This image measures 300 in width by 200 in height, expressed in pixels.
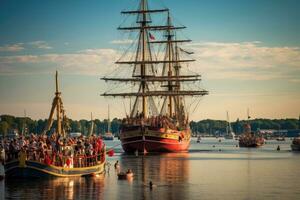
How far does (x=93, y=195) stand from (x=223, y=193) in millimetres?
10229

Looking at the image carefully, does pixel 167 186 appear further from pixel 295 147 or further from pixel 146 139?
pixel 295 147

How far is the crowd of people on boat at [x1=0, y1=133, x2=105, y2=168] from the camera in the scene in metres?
55.2

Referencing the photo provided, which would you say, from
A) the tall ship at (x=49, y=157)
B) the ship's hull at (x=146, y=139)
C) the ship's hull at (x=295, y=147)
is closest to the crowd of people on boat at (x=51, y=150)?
the tall ship at (x=49, y=157)

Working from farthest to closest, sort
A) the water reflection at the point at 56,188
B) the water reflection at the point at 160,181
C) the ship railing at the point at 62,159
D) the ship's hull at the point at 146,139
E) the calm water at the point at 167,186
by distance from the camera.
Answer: the ship's hull at the point at 146,139, the ship railing at the point at 62,159, the water reflection at the point at 160,181, the calm water at the point at 167,186, the water reflection at the point at 56,188

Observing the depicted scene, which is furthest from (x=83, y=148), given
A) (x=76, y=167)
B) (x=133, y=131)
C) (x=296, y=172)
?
(x=133, y=131)

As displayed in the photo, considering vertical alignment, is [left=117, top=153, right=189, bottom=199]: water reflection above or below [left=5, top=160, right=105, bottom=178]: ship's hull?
below

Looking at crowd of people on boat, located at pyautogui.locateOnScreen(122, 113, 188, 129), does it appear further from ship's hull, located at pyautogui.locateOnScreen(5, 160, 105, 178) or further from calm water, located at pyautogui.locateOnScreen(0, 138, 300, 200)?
ship's hull, located at pyautogui.locateOnScreen(5, 160, 105, 178)

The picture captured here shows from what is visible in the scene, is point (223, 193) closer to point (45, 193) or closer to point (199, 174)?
point (45, 193)

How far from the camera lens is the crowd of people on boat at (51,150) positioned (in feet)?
181

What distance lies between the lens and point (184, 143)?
139875mm

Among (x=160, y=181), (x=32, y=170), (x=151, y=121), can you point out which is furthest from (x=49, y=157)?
(x=151, y=121)

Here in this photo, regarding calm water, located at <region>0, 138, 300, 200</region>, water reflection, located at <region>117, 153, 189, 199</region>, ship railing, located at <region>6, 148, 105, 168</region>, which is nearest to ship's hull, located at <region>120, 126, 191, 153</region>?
water reflection, located at <region>117, 153, 189, 199</region>

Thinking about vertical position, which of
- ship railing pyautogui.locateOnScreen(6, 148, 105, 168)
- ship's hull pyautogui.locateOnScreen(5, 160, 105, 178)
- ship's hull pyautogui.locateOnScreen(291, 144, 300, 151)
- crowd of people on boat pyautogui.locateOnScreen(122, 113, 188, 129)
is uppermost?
crowd of people on boat pyautogui.locateOnScreen(122, 113, 188, 129)

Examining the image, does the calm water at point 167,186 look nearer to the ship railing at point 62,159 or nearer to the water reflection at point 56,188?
the water reflection at point 56,188
